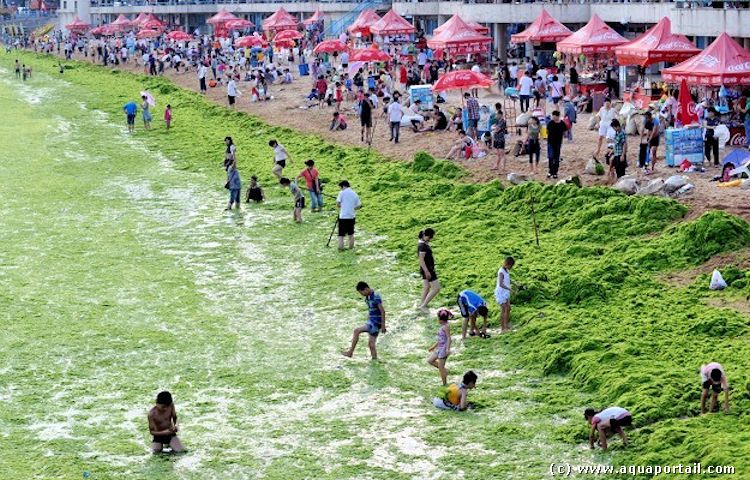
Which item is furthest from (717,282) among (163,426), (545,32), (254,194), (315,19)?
(315,19)

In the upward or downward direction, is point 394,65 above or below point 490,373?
above

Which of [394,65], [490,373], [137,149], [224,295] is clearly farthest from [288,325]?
[394,65]

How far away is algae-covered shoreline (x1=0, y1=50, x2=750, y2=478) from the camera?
17.3 m

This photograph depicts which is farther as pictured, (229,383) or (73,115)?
(73,115)

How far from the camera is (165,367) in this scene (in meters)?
21.3

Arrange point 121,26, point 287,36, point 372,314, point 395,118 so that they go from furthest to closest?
point 121,26 → point 287,36 → point 395,118 → point 372,314

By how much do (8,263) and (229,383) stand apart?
412 inches

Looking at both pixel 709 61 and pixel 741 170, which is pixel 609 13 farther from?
pixel 741 170

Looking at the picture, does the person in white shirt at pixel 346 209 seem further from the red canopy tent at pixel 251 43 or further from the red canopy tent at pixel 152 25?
the red canopy tent at pixel 152 25

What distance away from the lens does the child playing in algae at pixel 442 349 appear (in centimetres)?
1930

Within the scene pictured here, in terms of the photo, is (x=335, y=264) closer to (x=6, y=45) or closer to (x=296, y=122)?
(x=296, y=122)

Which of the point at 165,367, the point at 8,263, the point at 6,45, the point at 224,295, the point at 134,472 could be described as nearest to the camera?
the point at 134,472

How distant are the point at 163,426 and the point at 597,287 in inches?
335

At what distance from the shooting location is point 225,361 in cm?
2155
